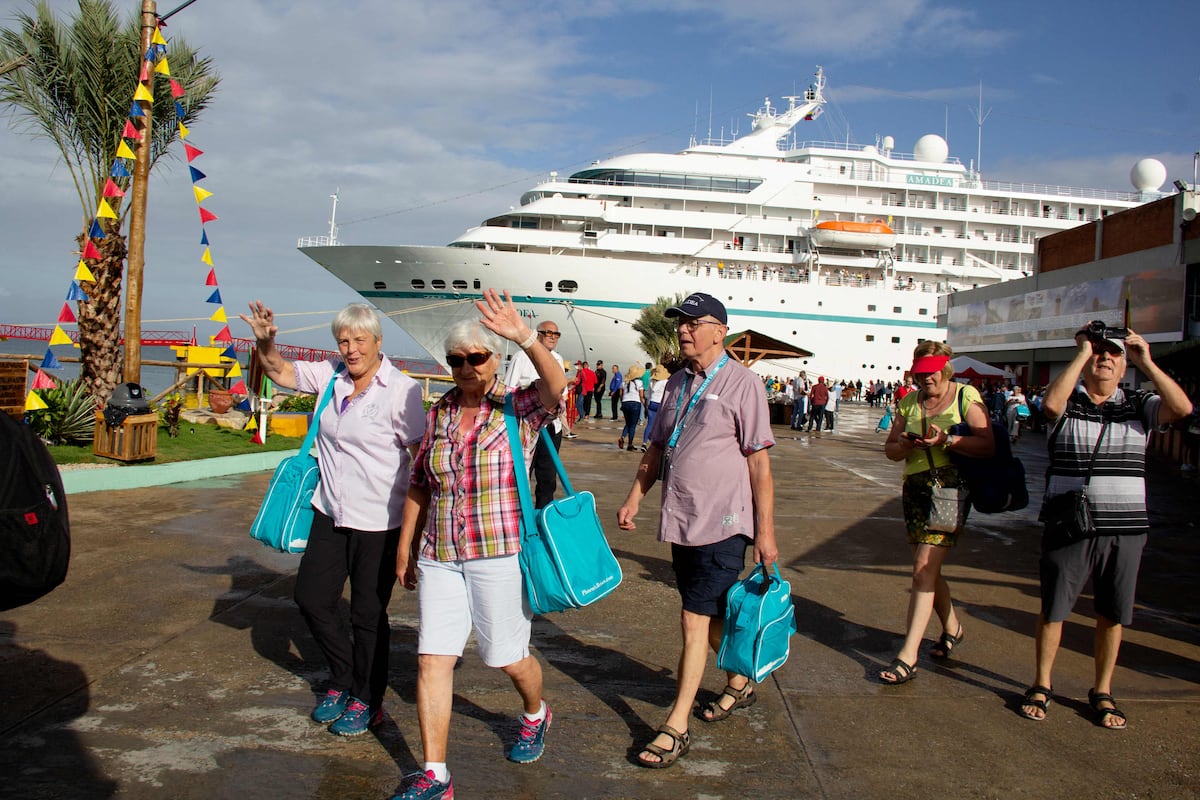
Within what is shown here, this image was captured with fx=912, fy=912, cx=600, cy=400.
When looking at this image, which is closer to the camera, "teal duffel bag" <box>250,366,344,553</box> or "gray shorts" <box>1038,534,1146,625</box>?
"teal duffel bag" <box>250,366,344,553</box>

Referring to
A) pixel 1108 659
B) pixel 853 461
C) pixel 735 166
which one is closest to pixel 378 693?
pixel 1108 659

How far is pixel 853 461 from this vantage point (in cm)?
1466

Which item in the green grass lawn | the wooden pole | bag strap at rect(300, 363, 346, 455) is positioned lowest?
the green grass lawn

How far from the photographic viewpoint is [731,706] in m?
3.63

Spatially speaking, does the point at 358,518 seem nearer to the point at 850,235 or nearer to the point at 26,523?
the point at 26,523

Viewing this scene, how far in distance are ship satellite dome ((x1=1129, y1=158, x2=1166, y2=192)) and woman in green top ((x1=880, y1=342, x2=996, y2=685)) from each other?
4612cm

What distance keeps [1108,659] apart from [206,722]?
3.53 metres

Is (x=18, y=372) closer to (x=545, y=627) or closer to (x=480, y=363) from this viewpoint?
(x=545, y=627)

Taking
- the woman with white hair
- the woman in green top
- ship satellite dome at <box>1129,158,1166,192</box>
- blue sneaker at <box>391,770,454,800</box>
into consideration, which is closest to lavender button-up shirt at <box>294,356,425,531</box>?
the woman with white hair

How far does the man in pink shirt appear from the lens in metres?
3.34

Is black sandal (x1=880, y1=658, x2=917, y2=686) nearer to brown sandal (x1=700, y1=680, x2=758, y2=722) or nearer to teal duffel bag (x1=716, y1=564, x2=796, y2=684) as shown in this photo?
brown sandal (x1=700, y1=680, x2=758, y2=722)

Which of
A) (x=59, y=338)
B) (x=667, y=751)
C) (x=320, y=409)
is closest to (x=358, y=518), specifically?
(x=320, y=409)

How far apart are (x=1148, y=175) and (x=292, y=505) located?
48.6 metres

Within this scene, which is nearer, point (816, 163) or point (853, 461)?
point (853, 461)
